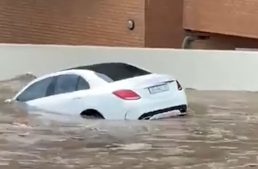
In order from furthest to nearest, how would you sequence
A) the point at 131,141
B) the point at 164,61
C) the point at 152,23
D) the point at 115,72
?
the point at 152,23 → the point at 164,61 → the point at 115,72 → the point at 131,141

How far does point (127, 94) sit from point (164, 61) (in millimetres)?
573

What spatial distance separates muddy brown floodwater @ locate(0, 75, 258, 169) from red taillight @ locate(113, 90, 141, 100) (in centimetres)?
6

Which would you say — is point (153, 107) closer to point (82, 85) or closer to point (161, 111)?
point (161, 111)

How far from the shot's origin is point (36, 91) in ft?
5.35

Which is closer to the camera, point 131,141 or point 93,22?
point 131,141

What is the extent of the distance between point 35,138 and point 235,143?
Result: 1.23 feet

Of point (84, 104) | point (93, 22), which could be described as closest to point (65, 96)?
point (84, 104)

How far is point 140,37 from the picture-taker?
10.1ft

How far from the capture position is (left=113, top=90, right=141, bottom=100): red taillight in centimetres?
150

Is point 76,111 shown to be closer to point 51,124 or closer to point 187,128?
point 51,124

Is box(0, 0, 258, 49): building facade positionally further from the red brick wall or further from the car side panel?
the car side panel

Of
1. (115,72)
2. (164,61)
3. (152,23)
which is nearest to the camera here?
(115,72)

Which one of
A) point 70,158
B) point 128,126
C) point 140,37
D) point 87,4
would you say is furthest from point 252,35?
point 70,158

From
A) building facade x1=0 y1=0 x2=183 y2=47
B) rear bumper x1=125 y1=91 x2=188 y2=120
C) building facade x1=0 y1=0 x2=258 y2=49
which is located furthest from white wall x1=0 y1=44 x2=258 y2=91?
building facade x1=0 y1=0 x2=183 y2=47
